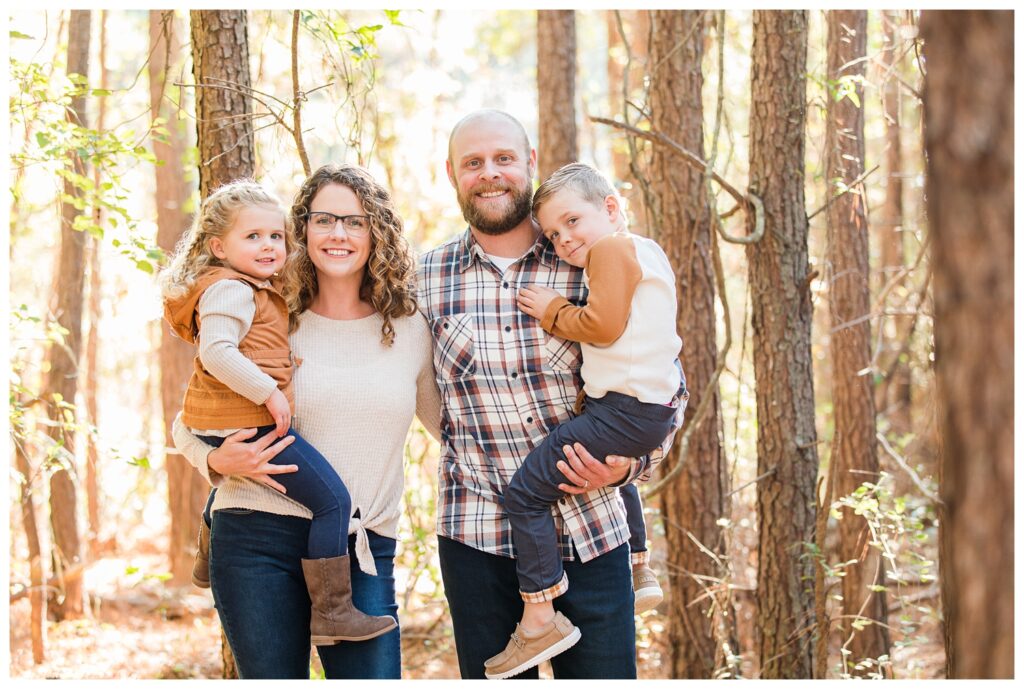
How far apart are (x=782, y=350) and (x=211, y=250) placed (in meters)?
2.77

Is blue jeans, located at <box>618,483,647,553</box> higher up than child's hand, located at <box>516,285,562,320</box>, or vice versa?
child's hand, located at <box>516,285,562,320</box>

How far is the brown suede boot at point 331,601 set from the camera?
2.51 metres

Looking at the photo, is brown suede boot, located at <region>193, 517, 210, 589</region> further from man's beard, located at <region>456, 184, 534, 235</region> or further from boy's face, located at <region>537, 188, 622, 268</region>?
boy's face, located at <region>537, 188, 622, 268</region>

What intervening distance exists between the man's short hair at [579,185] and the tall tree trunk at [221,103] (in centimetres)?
127

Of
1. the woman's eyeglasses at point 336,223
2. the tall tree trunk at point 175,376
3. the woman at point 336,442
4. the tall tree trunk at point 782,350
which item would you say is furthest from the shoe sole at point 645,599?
the tall tree trunk at point 175,376

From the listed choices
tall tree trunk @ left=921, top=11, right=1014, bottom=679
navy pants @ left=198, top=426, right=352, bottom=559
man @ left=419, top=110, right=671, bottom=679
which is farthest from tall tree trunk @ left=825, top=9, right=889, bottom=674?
tall tree trunk @ left=921, top=11, right=1014, bottom=679

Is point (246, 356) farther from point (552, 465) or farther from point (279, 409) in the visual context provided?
point (552, 465)

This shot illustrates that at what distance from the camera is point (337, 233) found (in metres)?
2.69

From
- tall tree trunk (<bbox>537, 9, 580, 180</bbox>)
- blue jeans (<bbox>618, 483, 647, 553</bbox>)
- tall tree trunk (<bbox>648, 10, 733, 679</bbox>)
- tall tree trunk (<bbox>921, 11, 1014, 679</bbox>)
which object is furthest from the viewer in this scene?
tall tree trunk (<bbox>537, 9, 580, 180</bbox>)

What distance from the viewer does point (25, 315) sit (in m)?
4.08

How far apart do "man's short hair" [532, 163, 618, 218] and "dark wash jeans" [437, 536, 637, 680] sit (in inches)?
43.4

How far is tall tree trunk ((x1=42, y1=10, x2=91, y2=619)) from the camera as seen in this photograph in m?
5.75

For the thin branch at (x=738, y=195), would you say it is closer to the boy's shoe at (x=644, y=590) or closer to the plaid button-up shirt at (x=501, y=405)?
the plaid button-up shirt at (x=501, y=405)

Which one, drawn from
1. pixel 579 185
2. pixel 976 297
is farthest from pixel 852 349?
pixel 976 297
